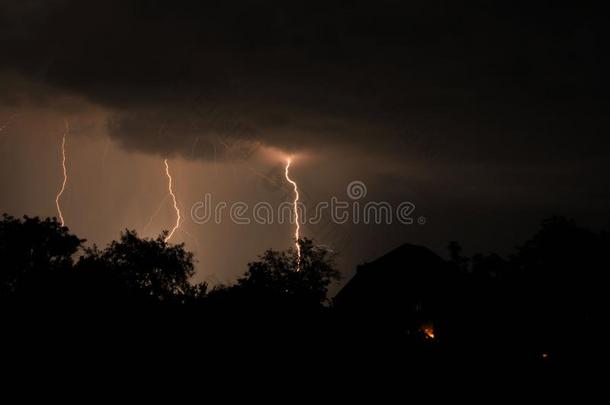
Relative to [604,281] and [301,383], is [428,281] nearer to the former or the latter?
[604,281]

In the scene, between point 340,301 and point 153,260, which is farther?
point 153,260

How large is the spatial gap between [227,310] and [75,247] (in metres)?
40.7

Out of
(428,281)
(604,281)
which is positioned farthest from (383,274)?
(604,281)

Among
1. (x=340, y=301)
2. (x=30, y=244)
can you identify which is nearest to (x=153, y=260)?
(x=30, y=244)

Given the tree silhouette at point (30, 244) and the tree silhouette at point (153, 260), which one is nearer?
the tree silhouette at point (30, 244)

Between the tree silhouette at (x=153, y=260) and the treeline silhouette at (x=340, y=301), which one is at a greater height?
the tree silhouette at (x=153, y=260)

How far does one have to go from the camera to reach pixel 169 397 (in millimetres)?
10555

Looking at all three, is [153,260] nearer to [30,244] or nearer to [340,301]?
[30,244]

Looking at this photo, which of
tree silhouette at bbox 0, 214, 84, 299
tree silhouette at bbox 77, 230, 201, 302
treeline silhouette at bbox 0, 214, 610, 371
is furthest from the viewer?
tree silhouette at bbox 77, 230, 201, 302

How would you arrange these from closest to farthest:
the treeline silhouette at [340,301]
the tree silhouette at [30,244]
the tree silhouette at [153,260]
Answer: the treeline silhouette at [340,301], the tree silhouette at [30,244], the tree silhouette at [153,260]

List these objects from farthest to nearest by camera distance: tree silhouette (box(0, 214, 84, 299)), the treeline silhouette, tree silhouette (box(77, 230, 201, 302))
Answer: tree silhouette (box(77, 230, 201, 302))
tree silhouette (box(0, 214, 84, 299))
the treeline silhouette

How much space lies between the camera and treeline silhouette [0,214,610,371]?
11.8 metres

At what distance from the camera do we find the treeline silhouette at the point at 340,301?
38.7 feet

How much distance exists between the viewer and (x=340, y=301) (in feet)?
140
